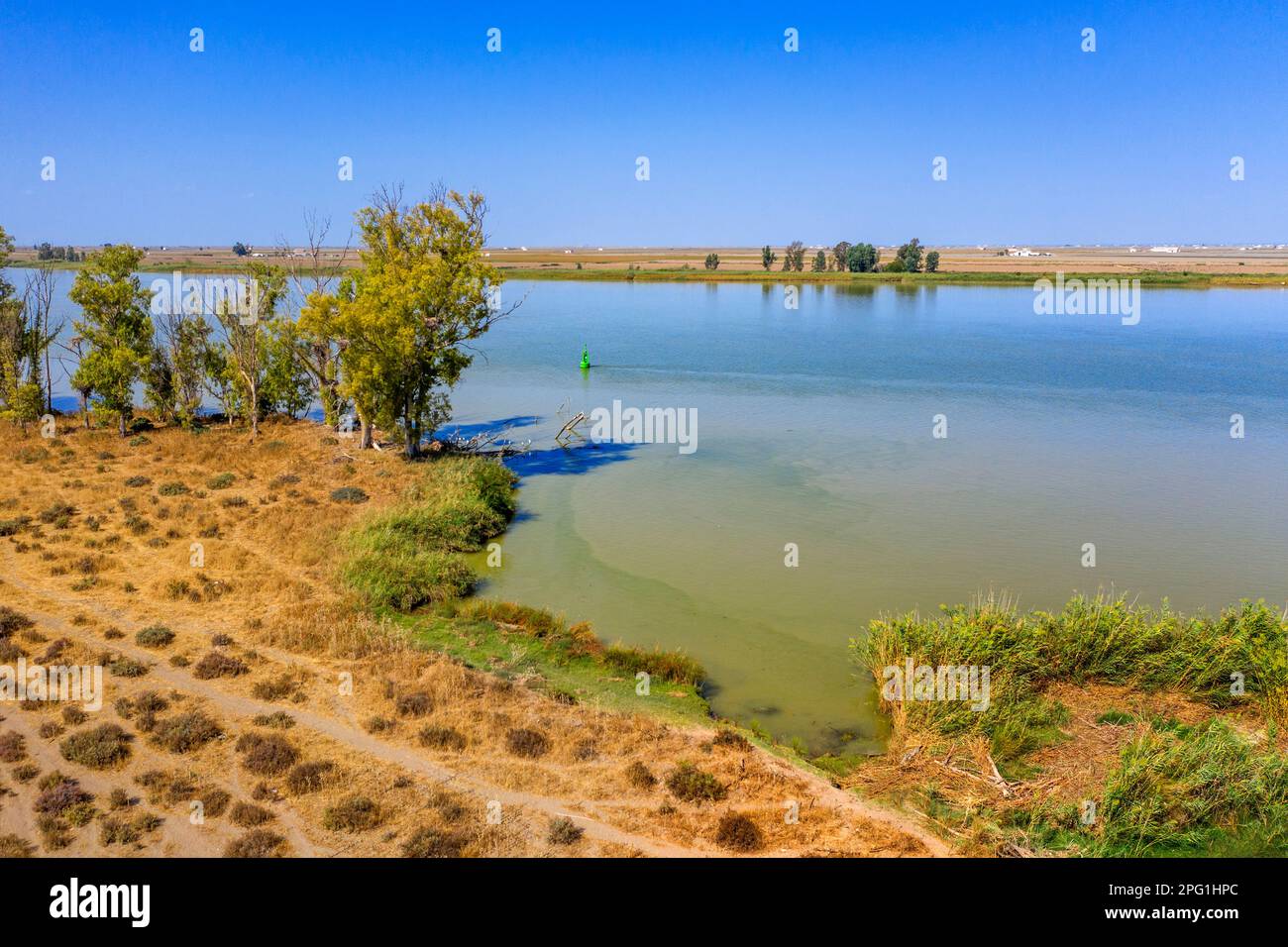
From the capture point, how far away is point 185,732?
40.5 feet

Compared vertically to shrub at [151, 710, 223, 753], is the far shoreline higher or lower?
higher

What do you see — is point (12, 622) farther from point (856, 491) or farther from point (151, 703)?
point (856, 491)

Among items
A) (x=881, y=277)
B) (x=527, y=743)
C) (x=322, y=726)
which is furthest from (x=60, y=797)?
(x=881, y=277)

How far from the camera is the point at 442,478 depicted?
26.5 m

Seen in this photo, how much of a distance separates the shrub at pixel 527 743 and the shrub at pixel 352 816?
7.64 ft

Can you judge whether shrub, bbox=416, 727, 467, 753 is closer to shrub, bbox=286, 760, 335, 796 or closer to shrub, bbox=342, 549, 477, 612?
shrub, bbox=286, 760, 335, 796

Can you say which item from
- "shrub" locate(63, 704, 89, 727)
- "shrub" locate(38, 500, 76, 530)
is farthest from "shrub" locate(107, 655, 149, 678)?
"shrub" locate(38, 500, 76, 530)

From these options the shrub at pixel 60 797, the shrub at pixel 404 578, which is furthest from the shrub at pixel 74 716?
the shrub at pixel 404 578

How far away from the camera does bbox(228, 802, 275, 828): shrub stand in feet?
34.4

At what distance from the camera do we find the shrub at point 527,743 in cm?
1251

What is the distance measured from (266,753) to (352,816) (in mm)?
2261

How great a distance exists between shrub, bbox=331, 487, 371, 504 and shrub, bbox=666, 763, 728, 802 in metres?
16.4

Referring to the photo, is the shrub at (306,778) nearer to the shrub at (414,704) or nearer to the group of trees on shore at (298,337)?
the shrub at (414,704)
